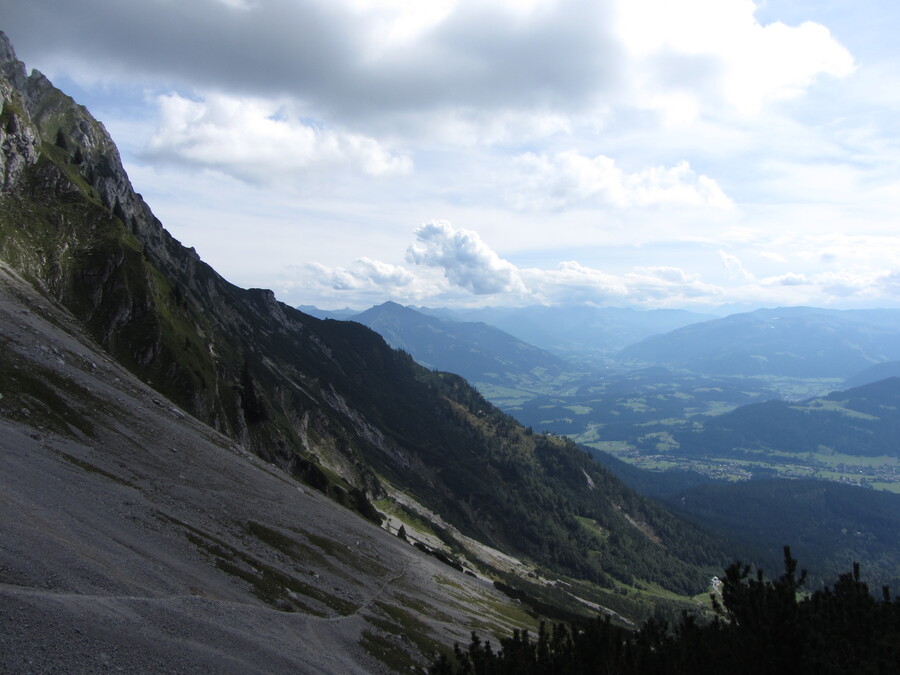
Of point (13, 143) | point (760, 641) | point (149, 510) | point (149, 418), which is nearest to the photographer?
point (760, 641)

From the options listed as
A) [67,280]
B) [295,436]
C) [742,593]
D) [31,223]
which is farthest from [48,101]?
[742,593]

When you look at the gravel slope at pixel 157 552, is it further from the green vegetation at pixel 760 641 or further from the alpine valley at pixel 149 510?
the green vegetation at pixel 760 641

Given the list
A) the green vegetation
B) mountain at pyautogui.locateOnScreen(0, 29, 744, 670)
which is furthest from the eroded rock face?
the green vegetation

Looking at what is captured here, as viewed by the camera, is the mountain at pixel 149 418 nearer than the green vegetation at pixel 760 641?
No

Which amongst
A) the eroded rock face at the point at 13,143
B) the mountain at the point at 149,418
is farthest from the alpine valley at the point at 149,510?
the eroded rock face at the point at 13,143

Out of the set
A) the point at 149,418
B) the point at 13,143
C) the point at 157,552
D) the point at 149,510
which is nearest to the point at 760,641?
the point at 157,552

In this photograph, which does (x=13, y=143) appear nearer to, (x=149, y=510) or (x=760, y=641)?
(x=149, y=510)

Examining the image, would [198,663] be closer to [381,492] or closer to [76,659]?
[76,659]

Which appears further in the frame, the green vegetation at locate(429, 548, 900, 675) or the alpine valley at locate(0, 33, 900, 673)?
the alpine valley at locate(0, 33, 900, 673)

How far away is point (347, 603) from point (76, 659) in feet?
109

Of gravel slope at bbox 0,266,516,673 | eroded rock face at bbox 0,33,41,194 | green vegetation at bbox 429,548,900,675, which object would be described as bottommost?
gravel slope at bbox 0,266,516,673

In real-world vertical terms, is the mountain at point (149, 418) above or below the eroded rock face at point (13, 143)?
below

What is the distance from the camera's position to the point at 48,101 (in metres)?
192

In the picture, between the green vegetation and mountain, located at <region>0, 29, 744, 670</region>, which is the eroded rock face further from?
the green vegetation
